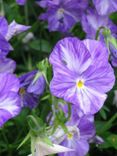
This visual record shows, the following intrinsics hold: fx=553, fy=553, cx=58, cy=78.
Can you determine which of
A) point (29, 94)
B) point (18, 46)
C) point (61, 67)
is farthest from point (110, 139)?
point (18, 46)

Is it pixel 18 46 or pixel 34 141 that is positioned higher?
pixel 34 141

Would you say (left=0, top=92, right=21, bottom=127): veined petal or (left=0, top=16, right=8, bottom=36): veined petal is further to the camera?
(left=0, top=16, right=8, bottom=36): veined petal

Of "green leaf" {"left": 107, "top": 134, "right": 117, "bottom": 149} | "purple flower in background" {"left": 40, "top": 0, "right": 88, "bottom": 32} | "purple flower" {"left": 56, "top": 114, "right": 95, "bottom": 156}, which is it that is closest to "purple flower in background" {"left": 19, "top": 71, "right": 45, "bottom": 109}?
"purple flower" {"left": 56, "top": 114, "right": 95, "bottom": 156}

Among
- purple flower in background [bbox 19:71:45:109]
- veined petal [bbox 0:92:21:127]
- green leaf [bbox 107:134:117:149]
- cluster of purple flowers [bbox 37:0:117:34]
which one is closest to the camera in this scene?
Answer: veined petal [bbox 0:92:21:127]

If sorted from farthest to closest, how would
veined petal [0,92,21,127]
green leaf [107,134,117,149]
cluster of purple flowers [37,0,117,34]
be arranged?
cluster of purple flowers [37,0,117,34] < green leaf [107,134,117,149] < veined petal [0,92,21,127]

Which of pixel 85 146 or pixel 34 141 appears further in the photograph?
pixel 85 146

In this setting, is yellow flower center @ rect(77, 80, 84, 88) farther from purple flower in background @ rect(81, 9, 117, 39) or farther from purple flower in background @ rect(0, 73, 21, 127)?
purple flower in background @ rect(81, 9, 117, 39)

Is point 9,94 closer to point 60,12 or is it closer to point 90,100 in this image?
point 90,100

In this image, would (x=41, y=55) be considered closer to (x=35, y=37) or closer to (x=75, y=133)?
(x=35, y=37)
